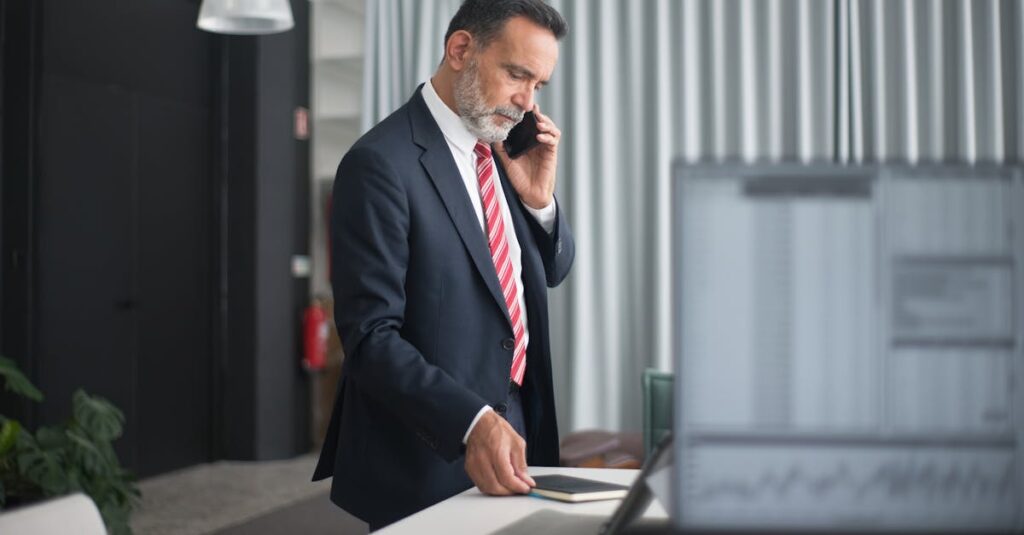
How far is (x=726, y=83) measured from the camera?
5.50 metres

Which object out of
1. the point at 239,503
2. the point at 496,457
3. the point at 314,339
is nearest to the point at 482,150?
the point at 496,457

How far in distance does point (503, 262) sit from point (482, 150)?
22 cm

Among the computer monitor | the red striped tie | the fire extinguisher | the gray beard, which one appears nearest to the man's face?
the gray beard

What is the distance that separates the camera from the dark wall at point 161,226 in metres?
5.32

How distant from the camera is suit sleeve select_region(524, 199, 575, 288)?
6.84 feet

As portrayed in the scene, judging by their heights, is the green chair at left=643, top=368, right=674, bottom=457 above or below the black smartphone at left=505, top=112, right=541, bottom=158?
below

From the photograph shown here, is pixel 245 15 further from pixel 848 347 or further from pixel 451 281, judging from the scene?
pixel 848 347

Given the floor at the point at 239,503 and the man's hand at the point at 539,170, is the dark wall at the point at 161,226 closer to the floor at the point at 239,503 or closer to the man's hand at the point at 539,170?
the floor at the point at 239,503

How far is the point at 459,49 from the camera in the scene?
1.96 m

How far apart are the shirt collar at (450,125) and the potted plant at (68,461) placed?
2.19m

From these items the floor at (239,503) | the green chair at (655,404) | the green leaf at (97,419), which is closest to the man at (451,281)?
the green chair at (655,404)

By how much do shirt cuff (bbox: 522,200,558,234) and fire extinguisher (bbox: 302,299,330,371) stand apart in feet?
16.3

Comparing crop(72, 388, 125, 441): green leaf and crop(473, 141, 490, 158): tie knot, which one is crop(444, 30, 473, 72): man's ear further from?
crop(72, 388, 125, 441): green leaf

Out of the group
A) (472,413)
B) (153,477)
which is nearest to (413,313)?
(472,413)
